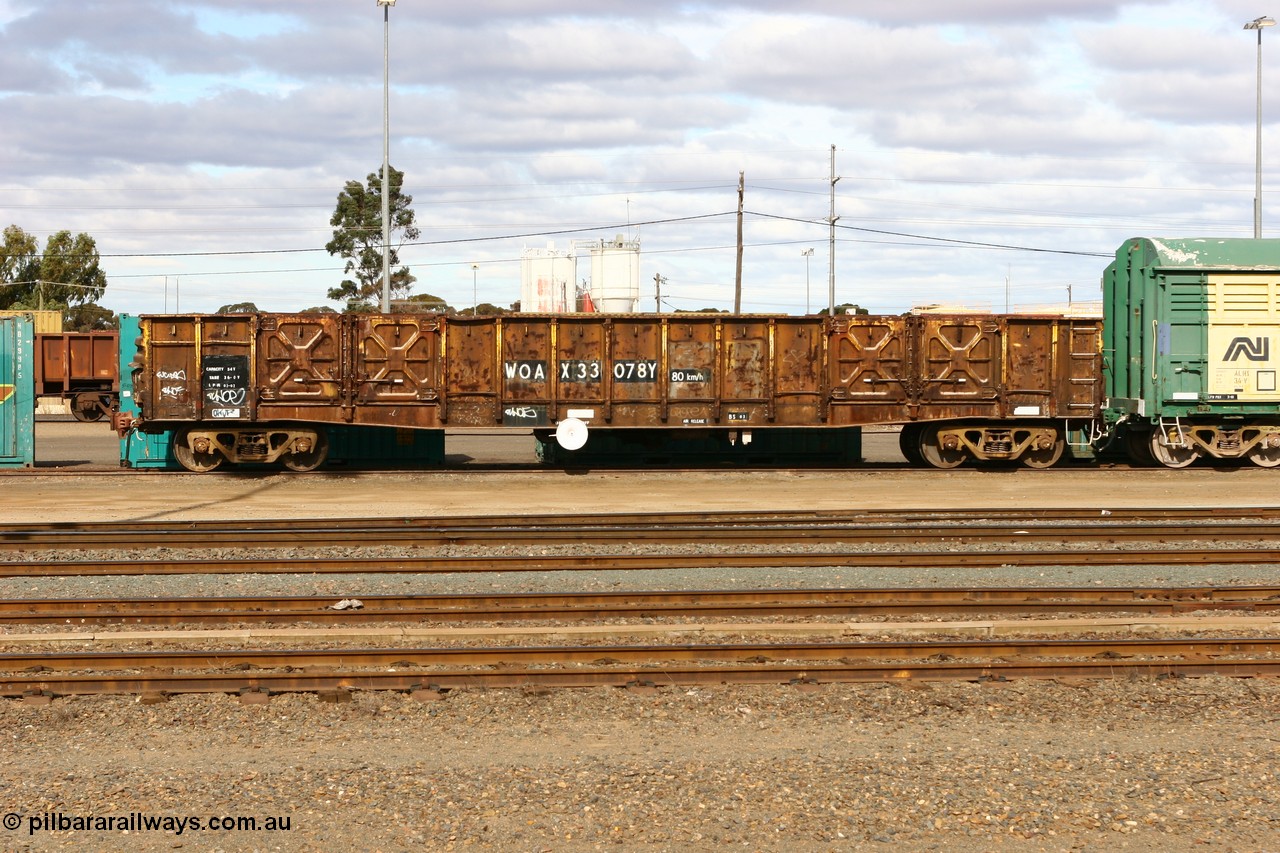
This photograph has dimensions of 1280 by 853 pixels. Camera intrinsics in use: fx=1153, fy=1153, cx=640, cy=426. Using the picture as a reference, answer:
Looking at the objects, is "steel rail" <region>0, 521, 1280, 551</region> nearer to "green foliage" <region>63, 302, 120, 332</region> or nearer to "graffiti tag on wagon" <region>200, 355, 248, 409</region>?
"graffiti tag on wagon" <region>200, 355, 248, 409</region>

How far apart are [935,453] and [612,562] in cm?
1166

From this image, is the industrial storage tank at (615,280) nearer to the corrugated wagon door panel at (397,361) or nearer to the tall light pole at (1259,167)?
the corrugated wagon door panel at (397,361)

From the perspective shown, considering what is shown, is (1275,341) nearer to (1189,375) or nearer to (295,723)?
(1189,375)

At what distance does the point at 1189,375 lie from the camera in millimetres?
21141

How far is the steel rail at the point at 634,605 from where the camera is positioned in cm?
996

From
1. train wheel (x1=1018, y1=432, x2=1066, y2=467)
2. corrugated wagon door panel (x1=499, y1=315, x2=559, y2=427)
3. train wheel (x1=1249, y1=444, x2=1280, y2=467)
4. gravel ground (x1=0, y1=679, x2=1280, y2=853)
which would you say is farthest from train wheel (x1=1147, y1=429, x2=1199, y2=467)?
gravel ground (x1=0, y1=679, x2=1280, y2=853)

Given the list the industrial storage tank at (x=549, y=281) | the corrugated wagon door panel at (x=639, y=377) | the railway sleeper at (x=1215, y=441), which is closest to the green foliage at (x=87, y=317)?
the industrial storage tank at (x=549, y=281)

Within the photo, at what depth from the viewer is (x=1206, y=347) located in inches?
837

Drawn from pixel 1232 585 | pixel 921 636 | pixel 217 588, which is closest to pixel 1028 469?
pixel 1232 585

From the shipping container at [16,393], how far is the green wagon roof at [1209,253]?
21000 millimetres

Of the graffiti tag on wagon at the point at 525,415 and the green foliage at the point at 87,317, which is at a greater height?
the green foliage at the point at 87,317

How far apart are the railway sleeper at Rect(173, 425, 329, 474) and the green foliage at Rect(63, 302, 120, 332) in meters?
61.6

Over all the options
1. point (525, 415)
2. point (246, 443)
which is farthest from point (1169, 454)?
point (246, 443)

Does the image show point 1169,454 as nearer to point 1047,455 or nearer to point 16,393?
point 1047,455
